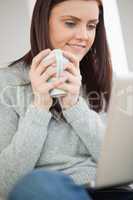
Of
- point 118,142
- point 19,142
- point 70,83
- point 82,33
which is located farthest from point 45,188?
point 82,33

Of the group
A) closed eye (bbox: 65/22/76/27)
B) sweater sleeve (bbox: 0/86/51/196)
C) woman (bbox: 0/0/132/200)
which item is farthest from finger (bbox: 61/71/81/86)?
closed eye (bbox: 65/22/76/27)

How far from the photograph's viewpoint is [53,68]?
1.06 m

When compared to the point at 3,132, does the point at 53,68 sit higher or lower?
higher

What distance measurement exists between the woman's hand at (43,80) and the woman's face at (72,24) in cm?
20

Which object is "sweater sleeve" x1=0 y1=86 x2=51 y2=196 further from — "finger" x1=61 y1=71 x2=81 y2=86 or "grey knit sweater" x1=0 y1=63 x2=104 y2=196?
"finger" x1=61 y1=71 x2=81 y2=86

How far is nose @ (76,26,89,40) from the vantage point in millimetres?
1254

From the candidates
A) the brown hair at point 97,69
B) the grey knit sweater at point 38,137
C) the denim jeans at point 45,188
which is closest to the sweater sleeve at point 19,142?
the grey knit sweater at point 38,137

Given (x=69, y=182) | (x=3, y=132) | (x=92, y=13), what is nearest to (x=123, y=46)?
(x=92, y=13)

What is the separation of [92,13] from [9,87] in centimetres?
38

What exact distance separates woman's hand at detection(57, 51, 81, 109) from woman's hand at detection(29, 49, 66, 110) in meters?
0.03

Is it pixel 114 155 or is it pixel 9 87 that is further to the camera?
pixel 9 87

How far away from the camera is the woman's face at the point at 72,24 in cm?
125

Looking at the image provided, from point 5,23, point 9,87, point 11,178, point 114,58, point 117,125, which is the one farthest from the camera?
point 114,58

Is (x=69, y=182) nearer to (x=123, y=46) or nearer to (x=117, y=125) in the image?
(x=117, y=125)
